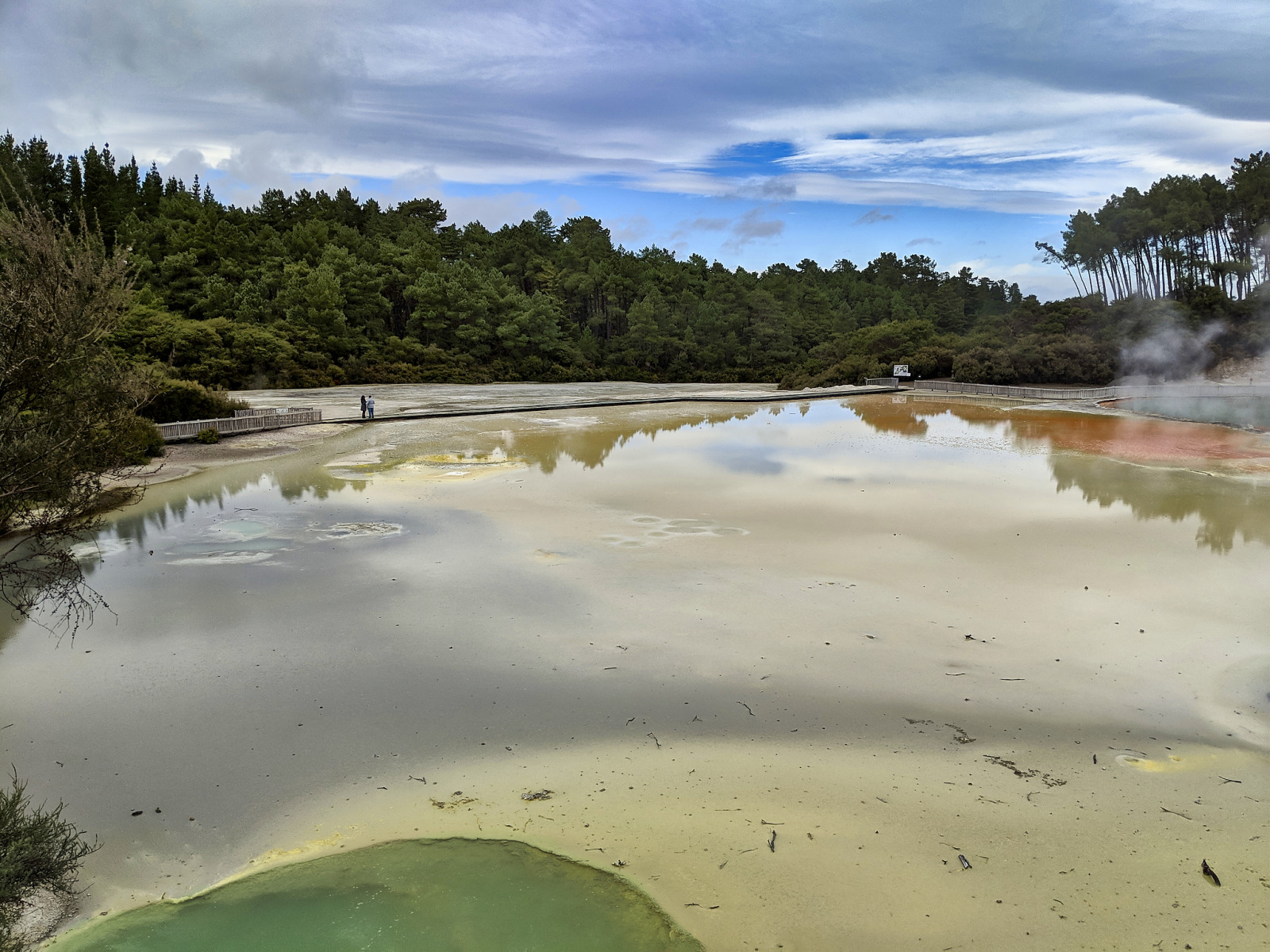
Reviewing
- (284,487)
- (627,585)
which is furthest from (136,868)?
(284,487)

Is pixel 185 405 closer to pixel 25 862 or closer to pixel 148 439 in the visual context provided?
pixel 148 439

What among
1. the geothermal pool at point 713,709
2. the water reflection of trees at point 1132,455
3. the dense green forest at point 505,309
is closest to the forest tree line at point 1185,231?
the dense green forest at point 505,309

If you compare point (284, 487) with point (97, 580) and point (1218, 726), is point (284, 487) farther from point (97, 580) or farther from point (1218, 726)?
point (1218, 726)

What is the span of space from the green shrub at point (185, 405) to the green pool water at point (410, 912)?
23.2 metres

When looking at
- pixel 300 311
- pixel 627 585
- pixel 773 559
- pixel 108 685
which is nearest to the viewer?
pixel 108 685

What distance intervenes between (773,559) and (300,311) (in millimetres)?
46111

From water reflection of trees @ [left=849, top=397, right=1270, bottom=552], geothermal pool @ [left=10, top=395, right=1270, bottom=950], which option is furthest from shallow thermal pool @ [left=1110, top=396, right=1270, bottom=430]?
geothermal pool @ [left=10, top=395, right=1270, bottom=950]

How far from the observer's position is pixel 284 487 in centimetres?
1761

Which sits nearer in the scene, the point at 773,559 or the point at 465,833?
the point at 465,833

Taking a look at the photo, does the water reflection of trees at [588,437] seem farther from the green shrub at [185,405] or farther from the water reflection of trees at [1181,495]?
the water reflection of trees at [1181,495]

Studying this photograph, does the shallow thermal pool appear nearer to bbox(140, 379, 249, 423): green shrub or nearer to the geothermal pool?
the geothermal pool

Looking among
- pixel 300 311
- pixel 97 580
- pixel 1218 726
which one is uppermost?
pixel 300 311

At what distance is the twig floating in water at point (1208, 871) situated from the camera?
4938 millimetres

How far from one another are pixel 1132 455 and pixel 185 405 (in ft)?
93.8
